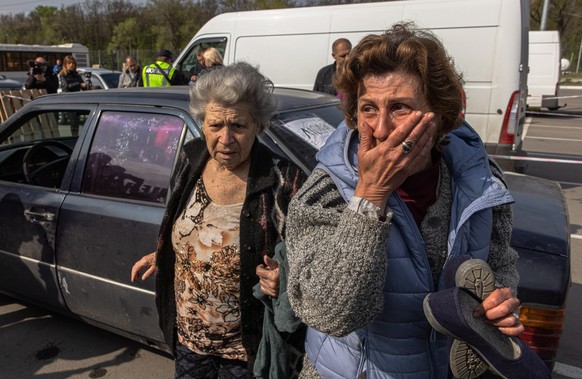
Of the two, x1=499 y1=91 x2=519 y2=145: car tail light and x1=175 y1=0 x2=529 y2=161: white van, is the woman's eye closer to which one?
x1=175 y1=0 x2=529 y2=161: white van

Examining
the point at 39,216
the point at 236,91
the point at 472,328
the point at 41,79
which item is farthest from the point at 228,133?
the point at 41,79

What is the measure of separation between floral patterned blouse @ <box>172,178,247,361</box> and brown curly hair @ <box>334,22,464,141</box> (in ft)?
2.66

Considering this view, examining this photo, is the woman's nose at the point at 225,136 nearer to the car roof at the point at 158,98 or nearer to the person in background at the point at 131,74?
the car roof at the point at 158,98

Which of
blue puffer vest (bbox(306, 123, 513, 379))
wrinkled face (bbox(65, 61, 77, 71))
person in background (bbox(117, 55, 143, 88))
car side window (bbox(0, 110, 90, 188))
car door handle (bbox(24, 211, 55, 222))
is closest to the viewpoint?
blue puffer vest (bbox(306, 123, 513, 379))

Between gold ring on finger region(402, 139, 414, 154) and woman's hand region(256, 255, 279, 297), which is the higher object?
gold ring on finger region(402, 139, 414, 154)

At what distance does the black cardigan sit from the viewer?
186 cm

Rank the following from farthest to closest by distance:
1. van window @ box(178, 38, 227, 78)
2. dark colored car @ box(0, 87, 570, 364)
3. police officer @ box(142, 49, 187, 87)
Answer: van window @ box(178, 38, 227, 78) < police officer @ box(142, 49, 187, 87) < dark colored car @ box(0, 87, 570, 364)

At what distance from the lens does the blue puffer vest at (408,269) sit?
4.15ft

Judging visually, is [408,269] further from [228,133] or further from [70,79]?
[70,79]

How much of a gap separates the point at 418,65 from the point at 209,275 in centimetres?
114

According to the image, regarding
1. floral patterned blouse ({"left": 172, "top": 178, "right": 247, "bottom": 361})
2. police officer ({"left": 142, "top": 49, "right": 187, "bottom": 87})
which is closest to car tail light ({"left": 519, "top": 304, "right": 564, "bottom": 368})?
floral patterned blouse ({"left": 172, "top": 178, "right": 247, "bottom": 361})

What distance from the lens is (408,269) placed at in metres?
1.26

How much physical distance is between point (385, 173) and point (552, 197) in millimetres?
2334

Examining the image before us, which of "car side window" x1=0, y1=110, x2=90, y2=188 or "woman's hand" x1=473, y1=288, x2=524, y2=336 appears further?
"car side window" x1=0, y1=110, x2=90, y2=188
